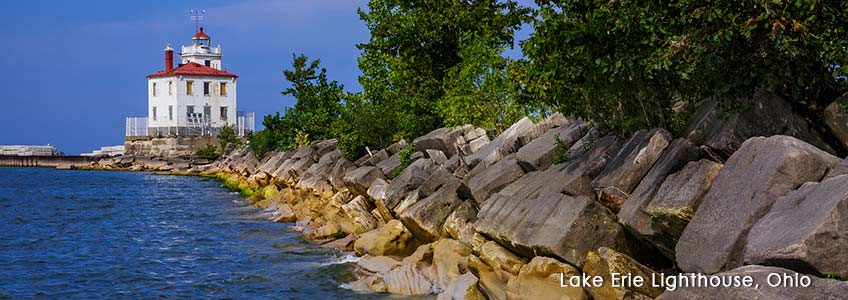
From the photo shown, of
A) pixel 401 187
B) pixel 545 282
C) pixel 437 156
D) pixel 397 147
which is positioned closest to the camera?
pixel 545 282

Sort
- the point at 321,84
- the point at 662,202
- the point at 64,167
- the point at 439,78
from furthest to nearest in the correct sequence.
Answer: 1. the point at 64,167
2. the point at 321,84
3. the point at 439,78
4. the point at 662,202

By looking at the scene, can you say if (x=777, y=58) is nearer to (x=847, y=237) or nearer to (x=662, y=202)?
(x=662, y=202)

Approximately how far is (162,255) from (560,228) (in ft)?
53.3

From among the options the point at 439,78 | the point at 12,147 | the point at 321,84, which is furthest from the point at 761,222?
the point at 12,147

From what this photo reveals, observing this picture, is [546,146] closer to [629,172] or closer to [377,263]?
[377,263]

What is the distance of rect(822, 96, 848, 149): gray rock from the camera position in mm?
14602

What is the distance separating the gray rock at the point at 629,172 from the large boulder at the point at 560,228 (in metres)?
0.45

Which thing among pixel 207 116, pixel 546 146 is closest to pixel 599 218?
pixel 546 146

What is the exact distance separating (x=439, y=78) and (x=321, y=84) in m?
22.4

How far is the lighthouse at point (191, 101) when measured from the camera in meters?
110

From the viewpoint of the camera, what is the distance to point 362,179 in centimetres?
2884

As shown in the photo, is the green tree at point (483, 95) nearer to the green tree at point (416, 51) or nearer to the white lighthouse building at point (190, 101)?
the green tree at point (416, 51)

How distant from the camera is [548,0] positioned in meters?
19.0

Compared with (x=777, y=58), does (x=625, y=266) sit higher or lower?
lower
